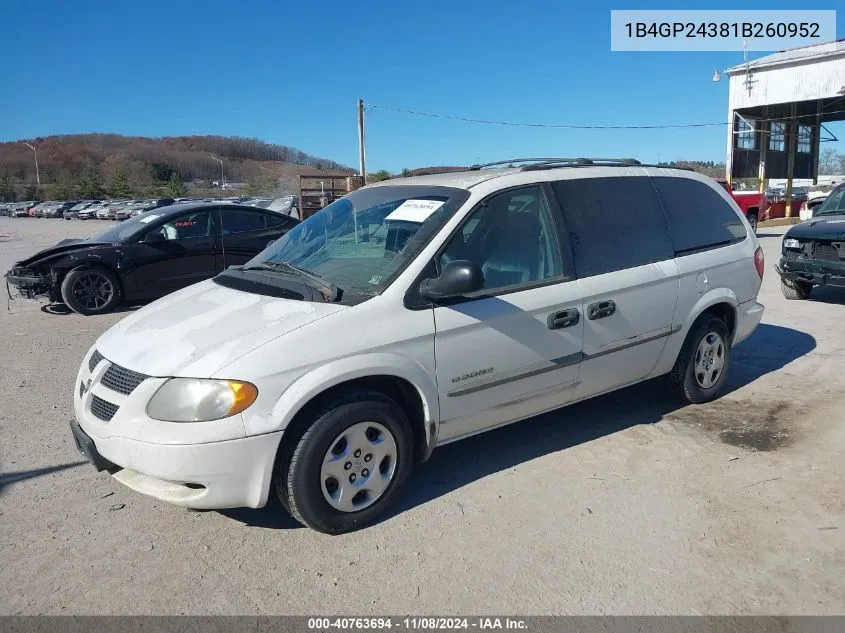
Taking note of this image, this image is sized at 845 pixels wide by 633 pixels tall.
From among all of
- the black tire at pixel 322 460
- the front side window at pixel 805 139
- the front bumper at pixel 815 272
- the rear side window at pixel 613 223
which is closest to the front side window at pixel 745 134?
the front side window at pixel 805 139

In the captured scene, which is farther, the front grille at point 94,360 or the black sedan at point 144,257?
the black sedan at point 144,257

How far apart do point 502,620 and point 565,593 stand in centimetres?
33

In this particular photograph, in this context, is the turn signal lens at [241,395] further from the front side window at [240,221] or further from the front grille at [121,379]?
the front side window at [240,221]

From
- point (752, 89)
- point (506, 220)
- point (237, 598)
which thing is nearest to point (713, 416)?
point (506, 220)

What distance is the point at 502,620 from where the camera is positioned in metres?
2.73

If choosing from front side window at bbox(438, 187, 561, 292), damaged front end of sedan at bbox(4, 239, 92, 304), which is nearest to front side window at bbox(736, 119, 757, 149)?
damaged front end of sedan at bbox(4, 239, 92, 304)

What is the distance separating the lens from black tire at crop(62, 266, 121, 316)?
908 centimetres

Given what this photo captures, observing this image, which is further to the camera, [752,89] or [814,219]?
[752,89]

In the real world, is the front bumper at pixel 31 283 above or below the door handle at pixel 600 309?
below

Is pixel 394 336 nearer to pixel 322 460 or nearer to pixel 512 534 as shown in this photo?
pixel 322 460

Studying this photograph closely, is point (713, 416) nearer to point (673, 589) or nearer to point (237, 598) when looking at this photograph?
point (673, 589)

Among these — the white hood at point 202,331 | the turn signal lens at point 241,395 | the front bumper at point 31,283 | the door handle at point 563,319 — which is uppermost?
the white hood at point 202,331

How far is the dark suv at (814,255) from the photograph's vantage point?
27.3 ft

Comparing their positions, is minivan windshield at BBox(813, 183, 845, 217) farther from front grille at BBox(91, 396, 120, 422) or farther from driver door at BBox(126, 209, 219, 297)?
front grille at BBox(91, 396, 120, 422)
